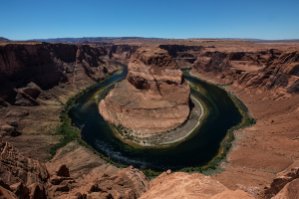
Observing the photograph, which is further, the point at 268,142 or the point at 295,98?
the point at 295,98

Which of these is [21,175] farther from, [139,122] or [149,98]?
[149,98]

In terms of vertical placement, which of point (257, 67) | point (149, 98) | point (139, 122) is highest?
point (257, 67)

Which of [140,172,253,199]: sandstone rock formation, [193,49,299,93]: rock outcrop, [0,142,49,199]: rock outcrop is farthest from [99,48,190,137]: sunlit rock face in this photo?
A: [0,142,49,199]: rock outcrop

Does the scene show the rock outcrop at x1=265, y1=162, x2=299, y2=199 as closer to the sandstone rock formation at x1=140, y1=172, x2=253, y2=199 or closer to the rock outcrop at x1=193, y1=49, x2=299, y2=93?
the sandstone rock formation at x1=140, y1=172, x2=253, y2=199

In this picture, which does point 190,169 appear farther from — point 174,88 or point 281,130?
point 174,88

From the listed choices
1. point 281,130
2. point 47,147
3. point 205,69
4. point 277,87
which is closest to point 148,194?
point 47,147

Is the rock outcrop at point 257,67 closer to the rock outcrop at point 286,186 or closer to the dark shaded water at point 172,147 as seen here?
the dark shaded water at point 172,147

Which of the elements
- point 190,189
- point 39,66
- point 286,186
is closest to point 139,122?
point 39,66
